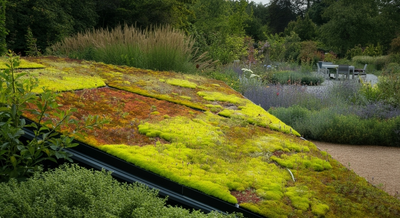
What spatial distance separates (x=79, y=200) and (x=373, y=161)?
186 inches

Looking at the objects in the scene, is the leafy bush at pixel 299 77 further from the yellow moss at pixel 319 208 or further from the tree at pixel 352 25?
the tree at pixel 352 25

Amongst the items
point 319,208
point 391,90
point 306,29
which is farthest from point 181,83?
point 306,29

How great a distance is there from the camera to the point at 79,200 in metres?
1.69

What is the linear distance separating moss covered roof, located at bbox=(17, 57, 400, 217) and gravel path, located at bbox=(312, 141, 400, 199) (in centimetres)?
190

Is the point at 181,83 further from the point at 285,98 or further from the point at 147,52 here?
the point at 285,98

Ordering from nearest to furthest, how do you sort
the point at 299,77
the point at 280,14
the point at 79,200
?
the point at 79,200, the point at 299,77, the point at 280,14

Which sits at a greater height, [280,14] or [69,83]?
[280,14]

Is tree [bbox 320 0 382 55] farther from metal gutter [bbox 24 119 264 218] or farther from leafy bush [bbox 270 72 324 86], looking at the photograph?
metal gutter [bbox 24 119 264 218]

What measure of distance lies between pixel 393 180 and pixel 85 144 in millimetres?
3905

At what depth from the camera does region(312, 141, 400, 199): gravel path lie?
4.38m

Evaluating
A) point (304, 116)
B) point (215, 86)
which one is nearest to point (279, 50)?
point (304, 116)

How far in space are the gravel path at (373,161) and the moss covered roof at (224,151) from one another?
190 centimetres

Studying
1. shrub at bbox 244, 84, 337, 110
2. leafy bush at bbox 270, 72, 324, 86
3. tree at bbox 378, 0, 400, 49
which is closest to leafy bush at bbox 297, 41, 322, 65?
tree at bbox 378, 0, 400, 49

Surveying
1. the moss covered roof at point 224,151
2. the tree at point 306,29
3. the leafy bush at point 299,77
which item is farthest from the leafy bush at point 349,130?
the tree at point 306,29
